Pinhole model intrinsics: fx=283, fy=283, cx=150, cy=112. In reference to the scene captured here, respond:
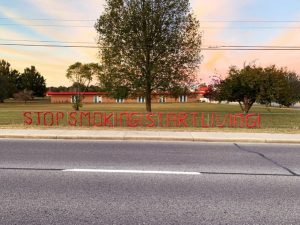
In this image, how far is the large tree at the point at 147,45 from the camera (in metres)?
32.6

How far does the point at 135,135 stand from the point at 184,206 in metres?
8.33

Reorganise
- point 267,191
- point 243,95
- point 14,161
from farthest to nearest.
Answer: point 243,95, point 14,161, point 267,191

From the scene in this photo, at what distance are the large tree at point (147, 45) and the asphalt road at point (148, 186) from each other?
80.1ft

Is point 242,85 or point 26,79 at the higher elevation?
point 26,79

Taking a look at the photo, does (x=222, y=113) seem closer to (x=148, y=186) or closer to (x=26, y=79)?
(x=148, y=186)

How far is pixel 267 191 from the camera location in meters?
5.38

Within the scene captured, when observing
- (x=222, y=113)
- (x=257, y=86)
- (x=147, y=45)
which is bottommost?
(x=222, y=113)

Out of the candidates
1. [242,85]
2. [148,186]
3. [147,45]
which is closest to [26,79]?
[147,45]

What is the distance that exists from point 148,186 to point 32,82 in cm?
12594

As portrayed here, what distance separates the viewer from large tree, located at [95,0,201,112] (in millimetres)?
32594

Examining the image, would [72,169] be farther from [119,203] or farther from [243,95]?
[243,95]

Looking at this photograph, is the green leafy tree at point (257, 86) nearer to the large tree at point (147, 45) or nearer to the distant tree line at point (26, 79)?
the large tree at point (147, 45)

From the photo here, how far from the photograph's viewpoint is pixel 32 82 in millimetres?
120375

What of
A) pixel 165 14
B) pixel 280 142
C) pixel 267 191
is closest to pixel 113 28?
pixel 165 14
